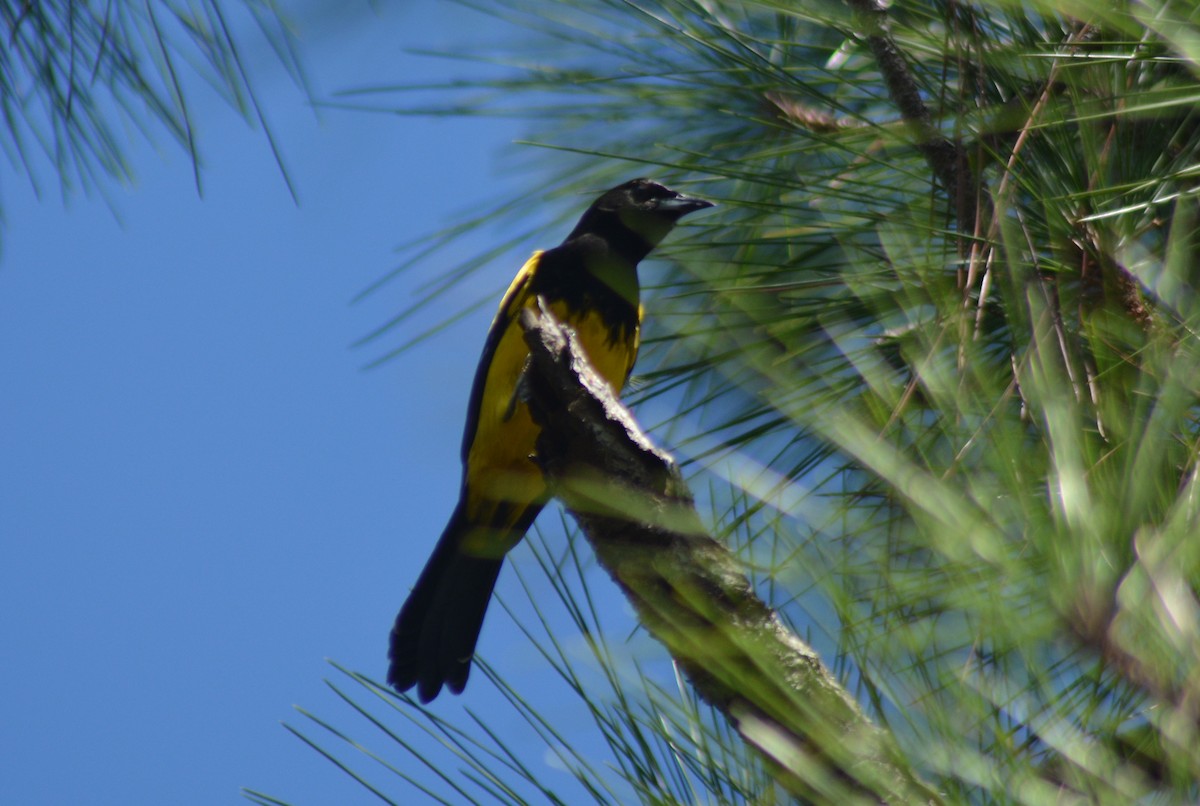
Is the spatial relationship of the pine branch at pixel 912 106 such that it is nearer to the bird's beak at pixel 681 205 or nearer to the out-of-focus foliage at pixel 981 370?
the out-of-focus foliage at pixel 981 370

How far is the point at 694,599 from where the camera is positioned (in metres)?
1.14

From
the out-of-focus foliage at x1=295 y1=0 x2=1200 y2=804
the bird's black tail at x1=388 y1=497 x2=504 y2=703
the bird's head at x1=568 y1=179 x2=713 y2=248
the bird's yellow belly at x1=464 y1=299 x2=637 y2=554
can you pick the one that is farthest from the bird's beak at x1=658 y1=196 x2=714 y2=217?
the bird's black tail at x1=388 y1=497 x2=504 y2=703

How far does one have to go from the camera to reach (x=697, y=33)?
5.42 feet

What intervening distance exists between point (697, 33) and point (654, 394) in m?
0.56

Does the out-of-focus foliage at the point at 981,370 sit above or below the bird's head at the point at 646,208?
below

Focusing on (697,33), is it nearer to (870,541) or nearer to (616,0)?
(616,0)

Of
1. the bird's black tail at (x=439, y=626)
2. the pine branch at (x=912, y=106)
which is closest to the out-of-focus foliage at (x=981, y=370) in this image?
the pine branch at (x=912, y=106)

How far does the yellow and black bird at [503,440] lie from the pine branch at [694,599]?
1206 millimetres

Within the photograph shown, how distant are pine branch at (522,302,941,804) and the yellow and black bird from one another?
3.96ft

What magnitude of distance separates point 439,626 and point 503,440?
45 centimetres

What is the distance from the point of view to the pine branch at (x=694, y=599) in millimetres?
942

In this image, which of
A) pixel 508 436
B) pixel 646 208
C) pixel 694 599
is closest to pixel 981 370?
pixel 694 599

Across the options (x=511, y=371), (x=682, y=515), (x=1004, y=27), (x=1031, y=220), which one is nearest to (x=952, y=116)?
(x=1004, y=27)

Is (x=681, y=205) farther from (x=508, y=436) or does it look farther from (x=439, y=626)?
(x=439, y=626)
